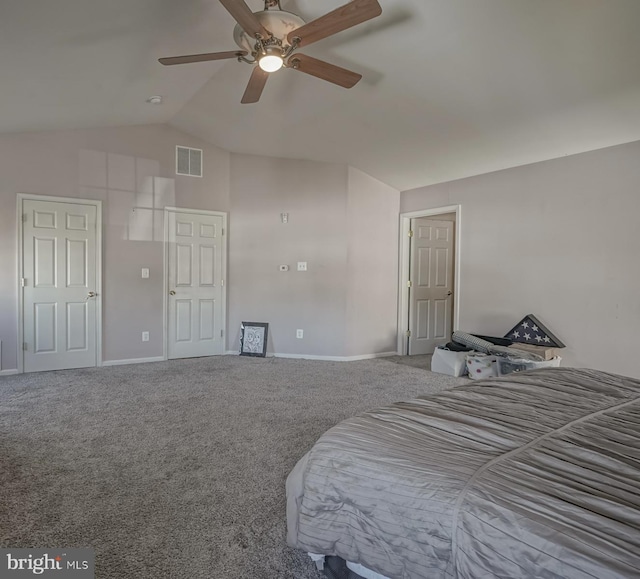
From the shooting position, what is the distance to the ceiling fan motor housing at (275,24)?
2.66 metres

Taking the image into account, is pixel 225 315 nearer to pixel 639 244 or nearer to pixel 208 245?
pixel 208 245

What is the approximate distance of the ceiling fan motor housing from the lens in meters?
2.66

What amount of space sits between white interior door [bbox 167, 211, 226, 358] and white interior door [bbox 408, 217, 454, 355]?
109 inches

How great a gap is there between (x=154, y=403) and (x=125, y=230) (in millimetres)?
2516

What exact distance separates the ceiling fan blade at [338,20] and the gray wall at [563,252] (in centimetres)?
284

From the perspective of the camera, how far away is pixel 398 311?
19.6 ft

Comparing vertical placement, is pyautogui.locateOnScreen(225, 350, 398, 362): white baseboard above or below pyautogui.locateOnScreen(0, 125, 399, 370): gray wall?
below

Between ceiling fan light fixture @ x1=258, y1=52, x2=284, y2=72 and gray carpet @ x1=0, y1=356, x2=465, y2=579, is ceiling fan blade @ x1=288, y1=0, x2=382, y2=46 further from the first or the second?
gray carpet @ x1=0, y1=356, x2=465, y2=579

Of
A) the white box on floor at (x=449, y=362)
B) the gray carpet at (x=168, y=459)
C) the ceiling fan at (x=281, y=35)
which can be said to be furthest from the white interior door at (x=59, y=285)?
the white box on floor at (x=449, y=362)

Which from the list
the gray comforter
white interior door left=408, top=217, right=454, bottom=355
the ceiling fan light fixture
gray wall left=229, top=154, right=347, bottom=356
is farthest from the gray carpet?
the ceiling fan light fixture

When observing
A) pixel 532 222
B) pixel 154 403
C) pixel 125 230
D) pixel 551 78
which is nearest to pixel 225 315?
pixel 125 230

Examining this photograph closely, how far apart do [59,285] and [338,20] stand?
4.22 m

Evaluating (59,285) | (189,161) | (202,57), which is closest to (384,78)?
(202,57)

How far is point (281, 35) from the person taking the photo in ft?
9.35
